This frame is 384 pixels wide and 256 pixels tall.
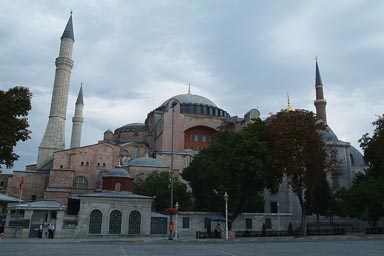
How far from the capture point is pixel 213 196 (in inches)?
1329

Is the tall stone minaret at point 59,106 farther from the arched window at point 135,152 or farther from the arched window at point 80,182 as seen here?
the arched window at point 135,152

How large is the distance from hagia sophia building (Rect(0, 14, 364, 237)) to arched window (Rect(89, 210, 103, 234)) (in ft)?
0.22

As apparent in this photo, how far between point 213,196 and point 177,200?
3422 mm

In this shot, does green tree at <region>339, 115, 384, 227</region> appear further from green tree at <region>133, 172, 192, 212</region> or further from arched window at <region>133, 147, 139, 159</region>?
arched window at <region>133, 147, 139, 159</region>

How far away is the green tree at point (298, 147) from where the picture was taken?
2453 centimetres

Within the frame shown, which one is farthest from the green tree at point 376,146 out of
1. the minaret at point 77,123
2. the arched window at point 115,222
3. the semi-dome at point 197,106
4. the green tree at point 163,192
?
the minaret at point 77,123

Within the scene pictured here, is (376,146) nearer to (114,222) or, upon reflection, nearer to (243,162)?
(243,162)

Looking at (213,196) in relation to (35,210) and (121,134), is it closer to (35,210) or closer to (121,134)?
(35,210)

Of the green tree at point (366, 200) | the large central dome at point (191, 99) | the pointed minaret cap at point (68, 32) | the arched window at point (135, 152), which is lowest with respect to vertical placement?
the green tree at point (366, 200)

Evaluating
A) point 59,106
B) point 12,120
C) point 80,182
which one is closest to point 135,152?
point 80,182

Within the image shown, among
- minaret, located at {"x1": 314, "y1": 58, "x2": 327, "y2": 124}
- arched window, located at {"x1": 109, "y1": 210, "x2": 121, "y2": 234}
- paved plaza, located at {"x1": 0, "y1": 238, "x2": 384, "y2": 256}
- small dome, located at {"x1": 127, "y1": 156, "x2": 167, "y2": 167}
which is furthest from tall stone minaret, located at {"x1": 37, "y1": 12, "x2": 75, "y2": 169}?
minaret, located at {"x1": 314, "y1": 58, "x2": 327, "y2": 124}

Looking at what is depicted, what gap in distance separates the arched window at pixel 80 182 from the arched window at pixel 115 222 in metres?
17.4

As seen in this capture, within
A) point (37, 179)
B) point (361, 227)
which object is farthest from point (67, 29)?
point (361, 227)

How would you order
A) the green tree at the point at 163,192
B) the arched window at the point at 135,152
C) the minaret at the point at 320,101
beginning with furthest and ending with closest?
the arched window at the point at 135,152 → the minaret at the point at 320,101 → the green tree at the point at 163,192
